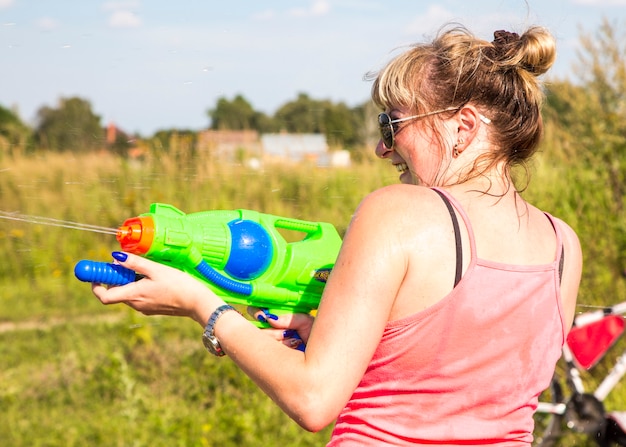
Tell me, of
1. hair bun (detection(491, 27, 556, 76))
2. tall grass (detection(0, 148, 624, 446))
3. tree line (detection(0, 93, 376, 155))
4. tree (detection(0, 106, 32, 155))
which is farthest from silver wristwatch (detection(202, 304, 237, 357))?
tree (detection(0, 106, 32, 155))

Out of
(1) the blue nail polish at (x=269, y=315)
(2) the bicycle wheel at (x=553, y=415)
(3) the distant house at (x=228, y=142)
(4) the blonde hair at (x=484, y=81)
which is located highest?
(4) the blonde hair at (x=484, y=81)

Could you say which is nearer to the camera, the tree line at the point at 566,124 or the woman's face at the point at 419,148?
the woman's face at the point at 419,148

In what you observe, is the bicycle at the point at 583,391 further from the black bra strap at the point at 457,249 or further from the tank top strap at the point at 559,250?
the black bra strap at the point at 457,249

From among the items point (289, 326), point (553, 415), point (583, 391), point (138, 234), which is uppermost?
point (138, 234)

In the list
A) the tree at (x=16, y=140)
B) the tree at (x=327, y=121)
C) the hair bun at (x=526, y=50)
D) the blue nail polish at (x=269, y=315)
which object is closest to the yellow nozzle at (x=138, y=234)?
the blue nail polish at (x=269, y=315)

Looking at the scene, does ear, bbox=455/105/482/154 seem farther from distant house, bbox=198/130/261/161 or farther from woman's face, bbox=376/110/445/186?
distant house, bbox=198/130/261/161

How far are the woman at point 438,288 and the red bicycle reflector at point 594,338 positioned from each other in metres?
2.80

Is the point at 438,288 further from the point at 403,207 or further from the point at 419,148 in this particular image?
the point at 419,148

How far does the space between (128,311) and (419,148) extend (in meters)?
4.39

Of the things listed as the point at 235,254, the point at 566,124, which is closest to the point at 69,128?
the point at 566,124

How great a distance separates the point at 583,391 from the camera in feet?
13.8

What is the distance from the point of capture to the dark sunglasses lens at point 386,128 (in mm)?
1603

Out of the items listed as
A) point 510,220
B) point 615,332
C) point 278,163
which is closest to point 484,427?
point 510,220

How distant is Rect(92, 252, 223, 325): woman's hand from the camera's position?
1.55 meters
